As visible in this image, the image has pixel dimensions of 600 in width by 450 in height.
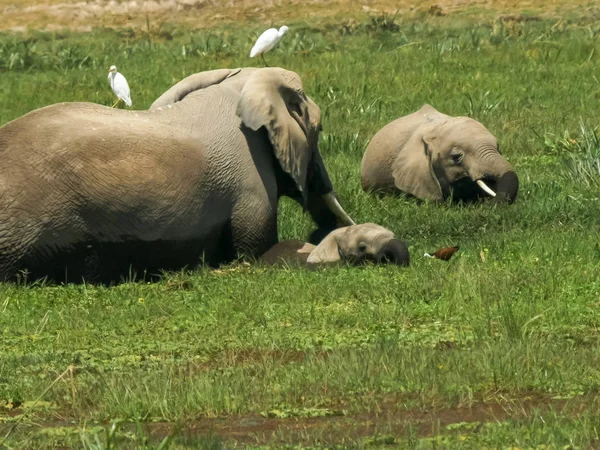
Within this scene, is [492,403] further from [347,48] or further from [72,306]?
[347,48]

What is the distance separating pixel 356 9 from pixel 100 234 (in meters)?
18.4

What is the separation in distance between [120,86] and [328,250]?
7531 mm

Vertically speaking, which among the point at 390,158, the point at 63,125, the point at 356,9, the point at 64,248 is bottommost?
the point at 356,9

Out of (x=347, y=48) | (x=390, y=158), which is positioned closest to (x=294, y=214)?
(x=390, y=158)

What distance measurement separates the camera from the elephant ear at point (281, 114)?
1112cm

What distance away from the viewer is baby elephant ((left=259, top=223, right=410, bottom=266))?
34.0 feet

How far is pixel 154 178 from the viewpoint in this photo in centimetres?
1039

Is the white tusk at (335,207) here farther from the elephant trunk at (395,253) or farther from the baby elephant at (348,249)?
the elephant trunk at (395,253)

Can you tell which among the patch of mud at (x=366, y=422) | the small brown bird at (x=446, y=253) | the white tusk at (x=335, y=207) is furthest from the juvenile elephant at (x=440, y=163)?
the patch of mud at (x=366, y=422)

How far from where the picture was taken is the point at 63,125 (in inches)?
408

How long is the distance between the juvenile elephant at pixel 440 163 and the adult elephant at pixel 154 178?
6.44ft

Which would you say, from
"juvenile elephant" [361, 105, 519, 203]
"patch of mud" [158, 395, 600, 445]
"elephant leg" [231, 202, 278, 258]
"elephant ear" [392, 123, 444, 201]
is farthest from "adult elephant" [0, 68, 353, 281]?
"patch of mud" [158, 395, 600, 445]

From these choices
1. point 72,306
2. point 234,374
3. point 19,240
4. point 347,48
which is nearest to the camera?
point 234,374

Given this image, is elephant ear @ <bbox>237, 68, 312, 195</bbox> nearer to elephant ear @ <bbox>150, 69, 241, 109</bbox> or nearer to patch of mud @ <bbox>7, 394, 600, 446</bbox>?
elephant ear @ <bbox>150, 69, 241, 109</bbox>
